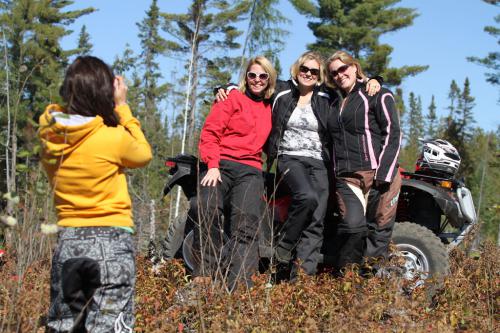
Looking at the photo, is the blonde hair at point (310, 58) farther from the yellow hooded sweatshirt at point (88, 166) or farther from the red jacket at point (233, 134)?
the yellow hooded sweatshirt at point (88, 166)

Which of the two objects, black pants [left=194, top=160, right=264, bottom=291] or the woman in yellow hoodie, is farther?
black pants [left=194, top=160, right=264, bottom=291]

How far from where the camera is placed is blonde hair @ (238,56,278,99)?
5.31 m

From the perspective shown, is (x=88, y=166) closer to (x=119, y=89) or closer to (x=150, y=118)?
(x=119, y=89)

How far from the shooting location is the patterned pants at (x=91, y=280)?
9.68 feet

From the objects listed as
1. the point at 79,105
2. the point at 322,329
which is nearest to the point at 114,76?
the point at 79,105

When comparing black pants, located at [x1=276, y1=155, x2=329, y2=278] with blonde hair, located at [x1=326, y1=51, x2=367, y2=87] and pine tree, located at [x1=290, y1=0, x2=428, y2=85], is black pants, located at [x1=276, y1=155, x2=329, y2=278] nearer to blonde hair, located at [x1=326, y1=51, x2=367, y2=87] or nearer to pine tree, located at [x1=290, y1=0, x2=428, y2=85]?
blonde hair, located at [x1=326, y1=51, x2=367, y2=87]

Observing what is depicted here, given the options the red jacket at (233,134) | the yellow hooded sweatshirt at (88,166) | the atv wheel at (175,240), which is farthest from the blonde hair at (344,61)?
the yellow hooded sweatshirt at (88,166)

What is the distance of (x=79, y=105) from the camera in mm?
2973

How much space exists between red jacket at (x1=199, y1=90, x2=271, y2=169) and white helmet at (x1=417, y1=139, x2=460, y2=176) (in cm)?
203

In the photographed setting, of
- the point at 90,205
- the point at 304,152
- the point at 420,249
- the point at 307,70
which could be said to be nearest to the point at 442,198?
the point at 420,249

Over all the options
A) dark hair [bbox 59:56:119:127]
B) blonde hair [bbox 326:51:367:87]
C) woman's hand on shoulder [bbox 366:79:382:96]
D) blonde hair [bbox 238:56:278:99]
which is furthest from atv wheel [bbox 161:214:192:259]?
dark hair [bbox 59:56:119:127]

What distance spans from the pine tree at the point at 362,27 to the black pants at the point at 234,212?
76.1 ft

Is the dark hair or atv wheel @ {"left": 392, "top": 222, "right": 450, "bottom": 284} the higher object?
the dark hair

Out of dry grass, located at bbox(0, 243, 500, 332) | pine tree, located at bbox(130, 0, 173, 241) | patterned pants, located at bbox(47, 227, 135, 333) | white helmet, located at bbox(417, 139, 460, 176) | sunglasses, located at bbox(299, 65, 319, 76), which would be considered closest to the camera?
patterned pants, located at bbox(47, 227, 135, 333)
